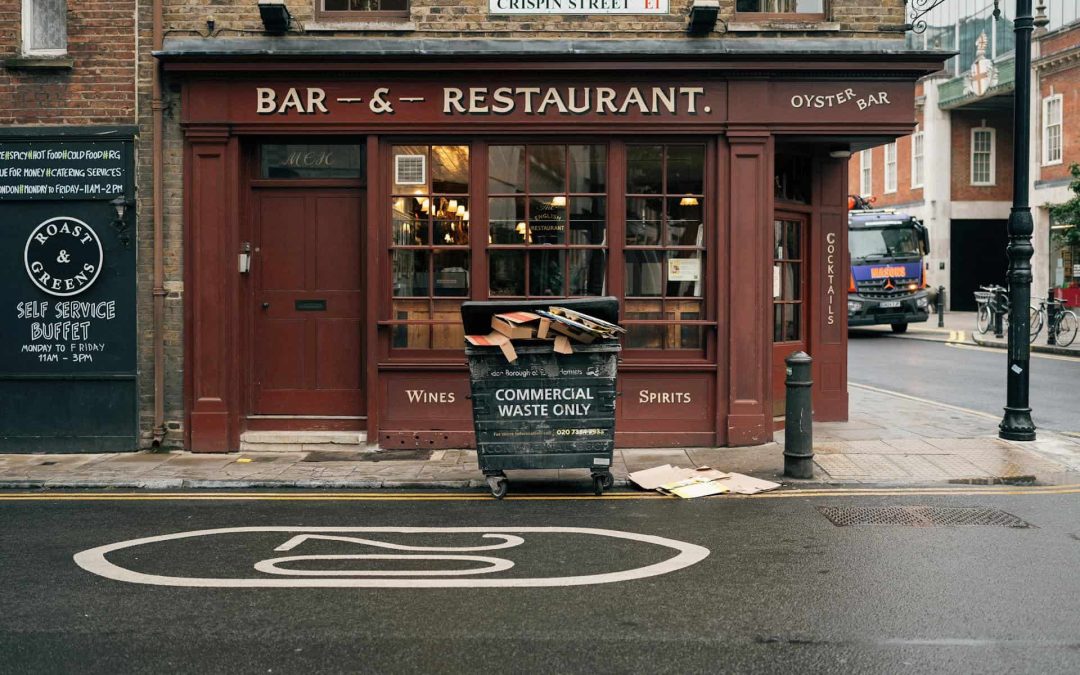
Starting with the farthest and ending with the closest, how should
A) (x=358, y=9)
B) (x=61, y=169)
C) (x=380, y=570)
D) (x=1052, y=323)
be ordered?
(x=1052, y=323) → (x=358, y=9) → (x=61, y=169) → (x=380, y=570)

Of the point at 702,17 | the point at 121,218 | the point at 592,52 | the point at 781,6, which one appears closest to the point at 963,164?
the point at 781,6

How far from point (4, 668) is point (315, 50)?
7.10 metres

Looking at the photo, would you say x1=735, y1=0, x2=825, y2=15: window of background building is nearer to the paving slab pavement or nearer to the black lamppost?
the black lamppost

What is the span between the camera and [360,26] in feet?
33.8

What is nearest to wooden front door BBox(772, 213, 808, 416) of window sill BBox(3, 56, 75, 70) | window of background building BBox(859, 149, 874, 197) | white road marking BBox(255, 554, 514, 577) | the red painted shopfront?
the red painted shopfront

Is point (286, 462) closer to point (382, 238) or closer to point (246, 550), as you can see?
point (382, 238)

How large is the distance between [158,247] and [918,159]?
129ft

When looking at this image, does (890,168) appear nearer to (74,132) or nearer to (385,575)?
(74,132)

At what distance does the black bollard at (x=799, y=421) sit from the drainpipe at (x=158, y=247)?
6.36 m

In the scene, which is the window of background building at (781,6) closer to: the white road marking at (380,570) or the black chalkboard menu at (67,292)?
the black chalkboard menu at (67,292)

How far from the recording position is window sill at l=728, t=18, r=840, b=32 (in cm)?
1021

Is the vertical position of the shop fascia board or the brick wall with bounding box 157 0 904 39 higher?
the brick wall with bounding box 157 0 904 39

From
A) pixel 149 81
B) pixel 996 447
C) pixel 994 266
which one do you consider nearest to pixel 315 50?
pixel 149 81

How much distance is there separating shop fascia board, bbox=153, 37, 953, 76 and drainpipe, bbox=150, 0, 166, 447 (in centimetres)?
34
